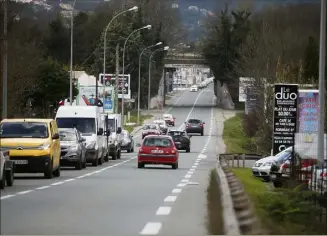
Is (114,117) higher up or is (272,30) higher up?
(272,30)

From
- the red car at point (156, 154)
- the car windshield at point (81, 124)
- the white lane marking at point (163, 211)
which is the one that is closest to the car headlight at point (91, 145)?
the car windshield at point (81, 124)

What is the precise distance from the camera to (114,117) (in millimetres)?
61594

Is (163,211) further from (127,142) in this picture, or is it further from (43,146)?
(127,142)

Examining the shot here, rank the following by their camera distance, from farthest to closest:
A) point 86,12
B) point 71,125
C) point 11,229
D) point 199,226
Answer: point 86,12
point 71,125
point 199,226
point 11,229

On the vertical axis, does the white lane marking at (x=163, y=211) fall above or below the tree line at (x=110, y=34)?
below

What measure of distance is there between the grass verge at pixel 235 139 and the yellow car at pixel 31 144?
42.0 meters

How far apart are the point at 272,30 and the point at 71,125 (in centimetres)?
2388

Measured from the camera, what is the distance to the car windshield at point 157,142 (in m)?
44.7

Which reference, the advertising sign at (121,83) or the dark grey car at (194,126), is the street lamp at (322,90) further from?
the dark grey car at (194,126)

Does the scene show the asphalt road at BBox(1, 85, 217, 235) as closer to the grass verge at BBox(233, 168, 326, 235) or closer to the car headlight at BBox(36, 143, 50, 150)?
the grass verge at BBox(233, 168, 326, 235)

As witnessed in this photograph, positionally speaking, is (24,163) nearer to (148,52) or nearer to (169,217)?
(169,217)

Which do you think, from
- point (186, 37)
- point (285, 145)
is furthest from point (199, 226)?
point (186, 37)

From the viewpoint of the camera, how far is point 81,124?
Answer: 150ft

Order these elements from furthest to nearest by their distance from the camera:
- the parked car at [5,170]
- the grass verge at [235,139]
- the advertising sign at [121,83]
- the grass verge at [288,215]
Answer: the advertising sign at [121,83] < the grass verge at [235,139] < the parked car at [5,170] < the grass verge at [288,215]
